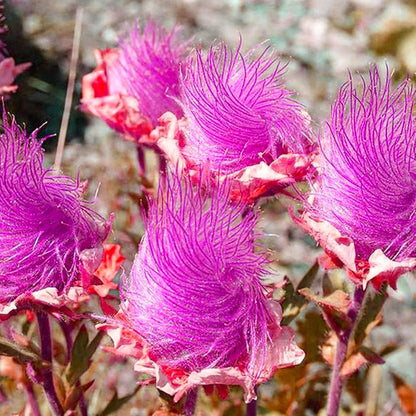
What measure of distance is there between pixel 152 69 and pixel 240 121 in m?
0.39

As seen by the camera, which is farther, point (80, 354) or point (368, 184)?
point (80, 354)

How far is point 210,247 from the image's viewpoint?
3.42 ft

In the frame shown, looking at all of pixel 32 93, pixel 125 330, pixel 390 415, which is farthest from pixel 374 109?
pixel 32 93

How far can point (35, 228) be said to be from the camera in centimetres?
112

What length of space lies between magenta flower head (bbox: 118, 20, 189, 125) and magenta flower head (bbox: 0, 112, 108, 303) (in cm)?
40

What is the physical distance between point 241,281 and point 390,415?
150 centimetres

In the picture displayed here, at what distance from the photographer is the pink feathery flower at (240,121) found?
120 centimetres

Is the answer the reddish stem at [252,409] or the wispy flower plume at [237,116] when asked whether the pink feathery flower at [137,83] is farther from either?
the reddish stem at [252,409]

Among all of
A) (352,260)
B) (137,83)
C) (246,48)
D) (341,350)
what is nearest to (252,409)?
(341,350)

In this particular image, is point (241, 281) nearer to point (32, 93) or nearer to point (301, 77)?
point (32, 93)

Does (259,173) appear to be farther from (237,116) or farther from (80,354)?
(80,354)

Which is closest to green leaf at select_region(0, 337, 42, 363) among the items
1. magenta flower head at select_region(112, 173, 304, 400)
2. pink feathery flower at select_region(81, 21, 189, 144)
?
magenta flower head at select_region(112, 173, 304, 400)

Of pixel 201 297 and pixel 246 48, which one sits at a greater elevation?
pixel 201 297

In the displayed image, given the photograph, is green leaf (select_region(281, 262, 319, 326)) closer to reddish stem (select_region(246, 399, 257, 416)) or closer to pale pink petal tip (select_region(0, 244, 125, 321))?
reddish stem (select_region(246, 399, 257, 416))
